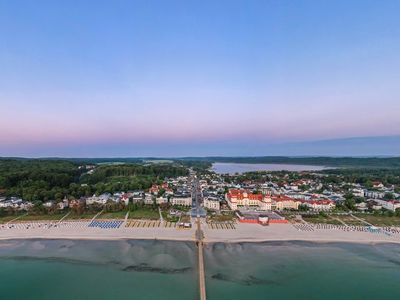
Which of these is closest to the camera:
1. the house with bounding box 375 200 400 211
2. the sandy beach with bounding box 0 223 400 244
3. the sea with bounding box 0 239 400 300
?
the sea with bounding box 0 239 400 300

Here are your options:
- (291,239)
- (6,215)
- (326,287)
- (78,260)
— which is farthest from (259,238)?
(6,215)

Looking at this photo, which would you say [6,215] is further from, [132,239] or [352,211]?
[352,211]

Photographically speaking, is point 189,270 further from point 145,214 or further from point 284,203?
point 284,203

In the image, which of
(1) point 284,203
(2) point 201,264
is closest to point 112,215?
(2) point 201,264

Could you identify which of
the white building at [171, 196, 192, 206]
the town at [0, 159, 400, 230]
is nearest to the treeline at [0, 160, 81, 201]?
the town at [0, 159, 400, 230]

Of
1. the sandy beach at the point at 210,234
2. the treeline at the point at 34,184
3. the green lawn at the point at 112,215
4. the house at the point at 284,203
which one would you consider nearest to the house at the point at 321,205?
the house at the point at 284,203

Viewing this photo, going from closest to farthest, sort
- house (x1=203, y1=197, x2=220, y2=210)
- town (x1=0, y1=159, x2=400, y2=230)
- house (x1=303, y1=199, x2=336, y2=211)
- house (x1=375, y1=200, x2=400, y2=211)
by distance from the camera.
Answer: town (x1=0, y1=159, x2=400, y2=230)
house (x1=303, y1=199, x2=336, y2=211)
house (x1=375, y1=200, x2=400, y2=211)
house (x1=203, y1=197, x2=220, y2=210)

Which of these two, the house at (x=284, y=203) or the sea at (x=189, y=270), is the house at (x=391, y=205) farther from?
the sea at (x=189, y=270)

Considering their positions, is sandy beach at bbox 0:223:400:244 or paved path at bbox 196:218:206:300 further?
sandy beach at bbox 0:223:400:244

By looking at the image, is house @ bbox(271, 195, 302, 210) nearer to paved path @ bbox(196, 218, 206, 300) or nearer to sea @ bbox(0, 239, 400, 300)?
sea @ bbox(0, 239, 400, 300)
